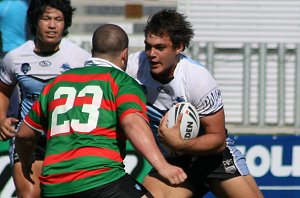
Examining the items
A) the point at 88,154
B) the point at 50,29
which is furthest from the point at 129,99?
the point at 50,29

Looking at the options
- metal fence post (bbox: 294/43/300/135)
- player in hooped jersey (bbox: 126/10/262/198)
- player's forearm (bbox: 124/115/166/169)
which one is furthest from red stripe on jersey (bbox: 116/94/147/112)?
metal fence post (bbox: 294/43/300/135)

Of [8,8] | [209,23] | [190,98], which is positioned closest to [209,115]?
[190,98]

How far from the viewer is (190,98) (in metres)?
7.40

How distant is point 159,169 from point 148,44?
1.49 m

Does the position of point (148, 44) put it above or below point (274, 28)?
above

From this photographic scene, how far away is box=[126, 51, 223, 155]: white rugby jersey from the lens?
7.36m

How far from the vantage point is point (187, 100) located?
7406 millimetres

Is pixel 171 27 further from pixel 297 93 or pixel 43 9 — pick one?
pixel 297 93

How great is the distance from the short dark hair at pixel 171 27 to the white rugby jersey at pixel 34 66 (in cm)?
115

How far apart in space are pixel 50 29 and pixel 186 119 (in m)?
1.63

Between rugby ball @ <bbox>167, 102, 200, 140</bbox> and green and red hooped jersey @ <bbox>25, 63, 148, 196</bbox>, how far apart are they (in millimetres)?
847

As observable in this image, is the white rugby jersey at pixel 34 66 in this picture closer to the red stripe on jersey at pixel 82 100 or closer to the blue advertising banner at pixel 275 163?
the red stripe on jersey at pixel 82 100

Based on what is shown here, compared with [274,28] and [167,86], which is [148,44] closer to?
[167,86]

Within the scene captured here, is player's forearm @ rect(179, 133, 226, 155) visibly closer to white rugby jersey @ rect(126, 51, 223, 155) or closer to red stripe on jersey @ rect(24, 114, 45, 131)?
white rugby jersey @ rect(126, 51, 223, 155)
